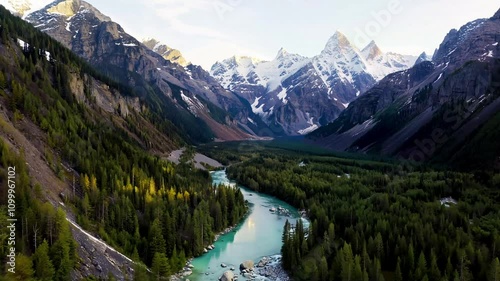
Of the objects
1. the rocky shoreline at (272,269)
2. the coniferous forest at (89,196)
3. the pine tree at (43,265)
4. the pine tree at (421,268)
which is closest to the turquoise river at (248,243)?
the rocky shoreline at (272,269)

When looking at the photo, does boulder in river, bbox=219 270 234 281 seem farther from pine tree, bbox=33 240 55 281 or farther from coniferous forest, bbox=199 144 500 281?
pine tree, bbox=33 240 55 281

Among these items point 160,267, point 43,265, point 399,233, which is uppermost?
point 43,265

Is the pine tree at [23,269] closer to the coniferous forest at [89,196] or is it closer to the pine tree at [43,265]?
the coniferous forest at [89,196]

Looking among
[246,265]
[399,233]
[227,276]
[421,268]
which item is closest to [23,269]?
[227,276]

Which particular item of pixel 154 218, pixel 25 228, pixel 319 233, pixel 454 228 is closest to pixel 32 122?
pixel 154 218

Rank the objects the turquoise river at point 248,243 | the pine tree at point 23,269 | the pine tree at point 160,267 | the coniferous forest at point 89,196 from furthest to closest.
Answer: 1. the turquoise river at point 248,243
2. the pine tree at point 160,267
3. the coniferous forest at point 89,196
4. the pine tree at point 23,269

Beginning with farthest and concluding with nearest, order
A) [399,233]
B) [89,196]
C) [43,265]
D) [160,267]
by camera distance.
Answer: [89,196], [399,233], [160,267], [43,265]

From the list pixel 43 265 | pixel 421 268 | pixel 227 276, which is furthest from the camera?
pixel 227 276

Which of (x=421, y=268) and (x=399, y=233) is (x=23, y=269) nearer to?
(x=421, y=268)

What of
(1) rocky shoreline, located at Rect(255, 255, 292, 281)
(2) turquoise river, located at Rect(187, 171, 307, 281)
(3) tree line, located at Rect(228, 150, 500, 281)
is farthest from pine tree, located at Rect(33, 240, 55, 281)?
(3) tree line, located at Rect(228, 150, 500, 281)

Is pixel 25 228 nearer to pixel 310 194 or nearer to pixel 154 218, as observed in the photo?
pixel 154 218
